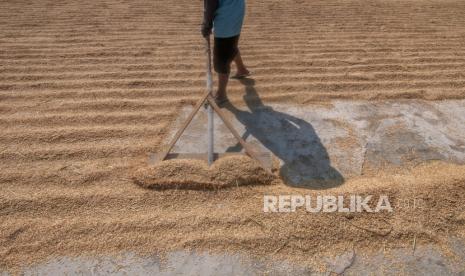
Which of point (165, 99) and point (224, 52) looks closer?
point (224, 52)

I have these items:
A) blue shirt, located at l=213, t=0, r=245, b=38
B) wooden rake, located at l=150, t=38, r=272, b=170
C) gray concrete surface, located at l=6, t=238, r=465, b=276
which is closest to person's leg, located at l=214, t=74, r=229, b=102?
blue shirt, located at l=213, t=0, r=245, b=38

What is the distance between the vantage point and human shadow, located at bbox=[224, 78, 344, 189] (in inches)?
94.7

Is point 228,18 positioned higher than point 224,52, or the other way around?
point 228,18

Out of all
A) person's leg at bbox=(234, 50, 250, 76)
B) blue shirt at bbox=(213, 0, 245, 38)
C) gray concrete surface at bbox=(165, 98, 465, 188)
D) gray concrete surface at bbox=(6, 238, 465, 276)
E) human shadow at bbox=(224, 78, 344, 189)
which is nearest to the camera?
gray concrete surface at bbox=(6, 238, 465, 276)

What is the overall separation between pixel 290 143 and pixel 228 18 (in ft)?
3.56

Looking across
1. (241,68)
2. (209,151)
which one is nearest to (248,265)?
(209,151)

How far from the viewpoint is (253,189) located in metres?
2.29

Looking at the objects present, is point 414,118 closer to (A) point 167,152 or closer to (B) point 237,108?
(B) point 237,108

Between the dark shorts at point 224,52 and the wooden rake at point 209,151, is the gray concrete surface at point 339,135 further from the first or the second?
the dark shorts at point 224,52

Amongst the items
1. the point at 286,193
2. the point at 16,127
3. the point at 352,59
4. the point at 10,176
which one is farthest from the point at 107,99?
the point at 352,59

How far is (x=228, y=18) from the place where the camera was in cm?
281

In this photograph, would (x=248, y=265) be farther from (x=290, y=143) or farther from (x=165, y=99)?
(x=165, y=99)

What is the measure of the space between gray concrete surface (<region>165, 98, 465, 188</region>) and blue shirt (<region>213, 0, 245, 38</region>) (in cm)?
67

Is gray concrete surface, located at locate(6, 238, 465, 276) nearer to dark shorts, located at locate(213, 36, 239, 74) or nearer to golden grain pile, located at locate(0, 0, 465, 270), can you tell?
golden grain pile, located at locate(0, 0, 465, 270)
